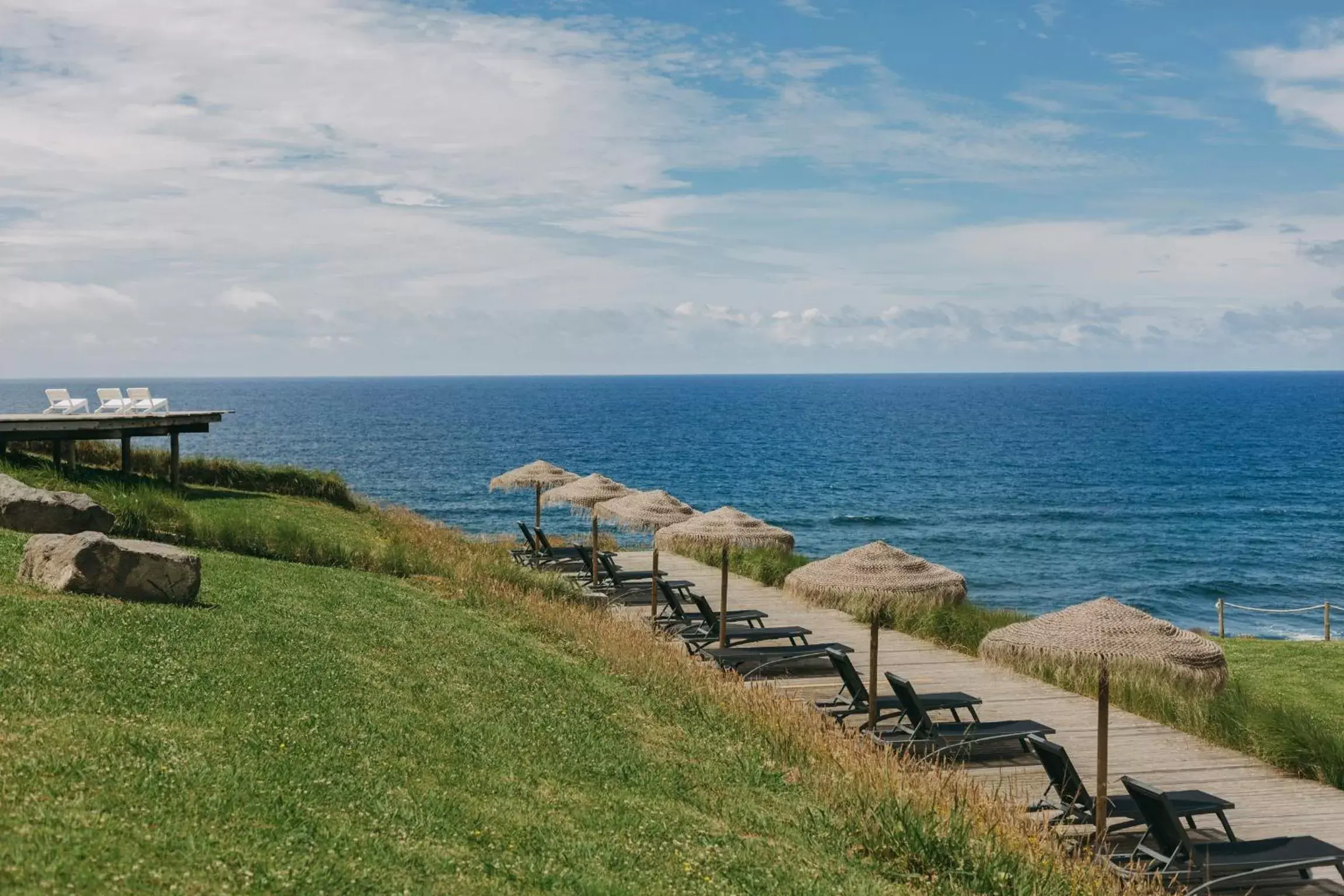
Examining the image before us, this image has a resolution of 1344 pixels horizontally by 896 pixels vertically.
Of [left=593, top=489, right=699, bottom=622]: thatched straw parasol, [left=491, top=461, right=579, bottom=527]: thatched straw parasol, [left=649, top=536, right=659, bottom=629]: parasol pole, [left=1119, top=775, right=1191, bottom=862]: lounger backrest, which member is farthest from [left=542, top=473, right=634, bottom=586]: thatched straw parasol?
[left=1119, top=775, right=1191, bottom=862]: lounger backrest

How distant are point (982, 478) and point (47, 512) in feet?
187

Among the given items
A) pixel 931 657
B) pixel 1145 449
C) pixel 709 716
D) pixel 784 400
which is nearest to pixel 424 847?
pixel 709 716

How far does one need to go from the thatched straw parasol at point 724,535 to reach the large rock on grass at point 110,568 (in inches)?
220

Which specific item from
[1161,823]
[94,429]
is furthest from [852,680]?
[94,429]

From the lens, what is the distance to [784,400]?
7416 inches

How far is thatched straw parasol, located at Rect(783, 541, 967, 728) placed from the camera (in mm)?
10781

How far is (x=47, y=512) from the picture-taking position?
15258mm

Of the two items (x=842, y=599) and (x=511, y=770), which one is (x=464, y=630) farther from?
(x=511, y=770)

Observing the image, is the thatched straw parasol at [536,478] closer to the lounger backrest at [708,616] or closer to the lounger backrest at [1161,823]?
the lounger backrest at [708,616]

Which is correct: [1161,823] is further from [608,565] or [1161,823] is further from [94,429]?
[94,429]

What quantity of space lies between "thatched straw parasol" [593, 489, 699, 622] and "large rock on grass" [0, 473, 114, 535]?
22.5 feet

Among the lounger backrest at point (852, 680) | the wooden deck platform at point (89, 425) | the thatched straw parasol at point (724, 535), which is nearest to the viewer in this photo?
the lounger backrest at point (852, 680)

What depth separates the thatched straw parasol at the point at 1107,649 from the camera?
7.95 m

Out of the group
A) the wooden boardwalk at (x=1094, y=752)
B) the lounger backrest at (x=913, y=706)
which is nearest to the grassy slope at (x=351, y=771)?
the lounger backrest at (x=913, y=706)
